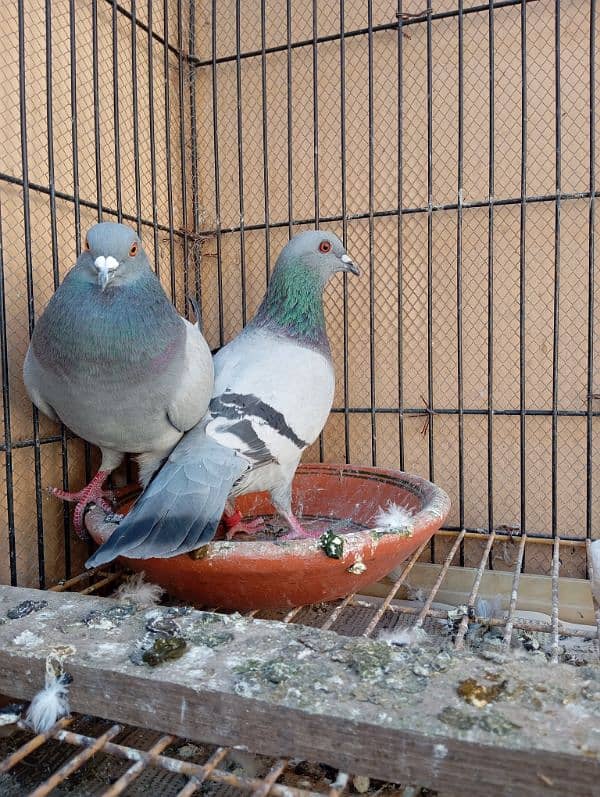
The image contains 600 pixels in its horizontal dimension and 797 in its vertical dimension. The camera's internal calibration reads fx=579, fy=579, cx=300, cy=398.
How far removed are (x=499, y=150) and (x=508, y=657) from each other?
2713mm

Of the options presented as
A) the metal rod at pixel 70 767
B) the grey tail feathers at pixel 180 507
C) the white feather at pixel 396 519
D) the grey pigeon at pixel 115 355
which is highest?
the grey pigeon at pixel 115 355

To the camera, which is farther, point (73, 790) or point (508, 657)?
point (73, 790)

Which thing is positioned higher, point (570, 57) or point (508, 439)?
point (570, 57)

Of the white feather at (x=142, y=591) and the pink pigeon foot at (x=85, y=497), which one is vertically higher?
the pink pigeon foot at (x=85, y=497)

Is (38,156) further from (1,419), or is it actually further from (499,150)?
(499,150)

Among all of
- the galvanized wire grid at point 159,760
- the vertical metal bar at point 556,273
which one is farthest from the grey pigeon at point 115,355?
the vertical metal bar at point 556,273

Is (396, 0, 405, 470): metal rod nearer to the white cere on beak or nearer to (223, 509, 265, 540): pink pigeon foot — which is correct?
(223, 509, 265, 540): pink pigeon foot

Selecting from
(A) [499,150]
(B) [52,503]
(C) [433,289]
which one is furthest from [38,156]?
(A) [499,150]

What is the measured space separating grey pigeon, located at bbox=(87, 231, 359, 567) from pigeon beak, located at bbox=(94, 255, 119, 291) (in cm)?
58

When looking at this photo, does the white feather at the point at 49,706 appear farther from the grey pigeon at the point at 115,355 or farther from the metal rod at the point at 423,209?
the metal rod at the point at 423,209

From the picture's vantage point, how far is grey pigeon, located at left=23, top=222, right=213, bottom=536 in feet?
5.94

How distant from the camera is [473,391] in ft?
10.5

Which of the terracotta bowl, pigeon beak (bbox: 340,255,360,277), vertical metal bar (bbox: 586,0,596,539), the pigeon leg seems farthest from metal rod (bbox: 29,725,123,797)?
vertical metal bar (bbox: 586,0,596,539)

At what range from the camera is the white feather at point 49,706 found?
1163 millimetres
